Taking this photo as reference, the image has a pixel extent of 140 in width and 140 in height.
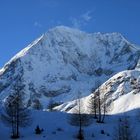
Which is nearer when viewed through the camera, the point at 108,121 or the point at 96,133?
the point at 96,133

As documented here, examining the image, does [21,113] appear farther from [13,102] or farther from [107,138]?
[107,138]

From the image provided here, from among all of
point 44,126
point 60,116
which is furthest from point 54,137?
point 60,116

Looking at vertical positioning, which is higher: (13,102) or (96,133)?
(13,102)

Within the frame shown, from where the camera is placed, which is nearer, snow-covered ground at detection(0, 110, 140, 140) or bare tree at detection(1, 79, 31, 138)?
snow-covered ground at detection(0, 110, 140, 140)

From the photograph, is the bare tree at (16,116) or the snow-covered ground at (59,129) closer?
the snow-covered ground at (59,129)

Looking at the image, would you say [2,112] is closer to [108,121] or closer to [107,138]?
[108,121]

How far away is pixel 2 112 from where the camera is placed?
126 m

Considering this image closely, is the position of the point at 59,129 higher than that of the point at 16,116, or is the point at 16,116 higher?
the point at 16,116

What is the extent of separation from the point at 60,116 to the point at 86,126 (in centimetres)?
1375

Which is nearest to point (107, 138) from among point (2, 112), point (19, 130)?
point (19, 130)

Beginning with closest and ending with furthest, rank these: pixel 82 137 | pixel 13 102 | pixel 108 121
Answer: pixel 82 137
pixel 13 102
pixel 108 121

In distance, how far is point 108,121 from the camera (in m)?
125

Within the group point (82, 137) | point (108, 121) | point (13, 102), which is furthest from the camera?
point (108, 121)

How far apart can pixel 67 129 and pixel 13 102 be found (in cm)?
1418
